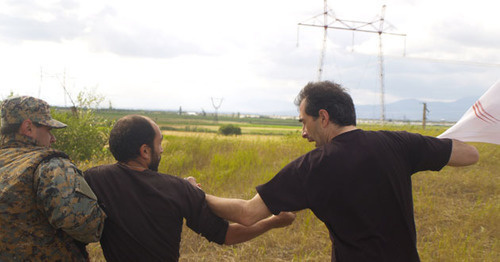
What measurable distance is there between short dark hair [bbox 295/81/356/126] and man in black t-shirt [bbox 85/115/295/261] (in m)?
0.87

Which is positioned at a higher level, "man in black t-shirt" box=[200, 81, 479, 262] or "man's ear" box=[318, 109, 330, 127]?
"man's ear" box=[318, 109, 330, 127]

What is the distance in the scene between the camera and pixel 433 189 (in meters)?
6.87

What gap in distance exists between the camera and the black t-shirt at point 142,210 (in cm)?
184

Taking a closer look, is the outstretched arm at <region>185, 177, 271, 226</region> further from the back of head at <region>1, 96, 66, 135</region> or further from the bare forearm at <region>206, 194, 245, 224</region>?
the back of head at <region>1, 96, 66, 135</region>

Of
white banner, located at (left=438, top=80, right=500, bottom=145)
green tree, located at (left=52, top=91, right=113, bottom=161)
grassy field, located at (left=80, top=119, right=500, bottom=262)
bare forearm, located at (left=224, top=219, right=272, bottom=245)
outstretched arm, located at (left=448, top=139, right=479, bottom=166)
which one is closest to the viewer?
outstretched arm, located at (left=448, top=139, right=479, bottom=166)

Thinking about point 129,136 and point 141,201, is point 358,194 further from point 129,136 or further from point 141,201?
point 129,136

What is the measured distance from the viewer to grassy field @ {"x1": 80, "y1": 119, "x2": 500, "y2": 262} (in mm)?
4176

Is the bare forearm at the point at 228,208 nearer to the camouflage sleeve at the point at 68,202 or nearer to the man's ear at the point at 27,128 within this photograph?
the camouflage sleeve at the point at 68,202

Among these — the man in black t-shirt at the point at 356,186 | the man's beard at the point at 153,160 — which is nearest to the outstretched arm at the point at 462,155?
the man in black t-shirt at the point at 356,186

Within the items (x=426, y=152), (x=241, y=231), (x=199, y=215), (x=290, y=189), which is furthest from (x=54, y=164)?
(x=426, y=152)

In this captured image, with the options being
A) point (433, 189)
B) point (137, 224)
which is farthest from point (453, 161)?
point (433, 189)

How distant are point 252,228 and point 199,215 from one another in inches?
20.2

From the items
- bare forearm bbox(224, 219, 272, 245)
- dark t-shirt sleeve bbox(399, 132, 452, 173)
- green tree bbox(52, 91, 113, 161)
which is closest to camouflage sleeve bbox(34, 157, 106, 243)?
bare forearm bbox(224, 219, 272, 245)

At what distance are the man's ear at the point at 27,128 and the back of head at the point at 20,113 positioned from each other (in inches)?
0.7
